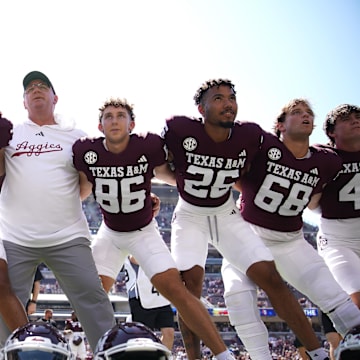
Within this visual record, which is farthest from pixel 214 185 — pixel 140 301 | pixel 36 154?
pixel 140 301

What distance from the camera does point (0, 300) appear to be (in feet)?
12.6

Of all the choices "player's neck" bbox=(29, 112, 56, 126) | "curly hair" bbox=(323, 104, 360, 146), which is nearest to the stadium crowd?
"curly hair" bbox=(323, 104, 360, 146)

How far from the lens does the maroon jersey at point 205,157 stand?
4.63 m

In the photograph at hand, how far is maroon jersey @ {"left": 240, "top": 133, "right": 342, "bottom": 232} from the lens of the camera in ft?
15.6

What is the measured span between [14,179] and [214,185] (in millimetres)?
1762

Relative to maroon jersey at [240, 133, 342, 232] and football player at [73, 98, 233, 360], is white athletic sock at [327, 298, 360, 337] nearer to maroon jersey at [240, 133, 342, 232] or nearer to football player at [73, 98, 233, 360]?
maroon jersey at [240, 133, 342, 232]

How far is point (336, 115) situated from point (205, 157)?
1.62 m

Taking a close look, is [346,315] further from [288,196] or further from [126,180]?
[126,180]

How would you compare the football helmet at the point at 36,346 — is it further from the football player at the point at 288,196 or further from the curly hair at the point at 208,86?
the curly hair at the point at 208,86

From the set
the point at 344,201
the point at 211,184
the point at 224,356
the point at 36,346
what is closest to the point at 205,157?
the point at 211,184

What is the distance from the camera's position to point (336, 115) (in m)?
5.30

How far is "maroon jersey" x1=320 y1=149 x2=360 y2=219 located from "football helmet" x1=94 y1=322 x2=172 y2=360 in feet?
9.45

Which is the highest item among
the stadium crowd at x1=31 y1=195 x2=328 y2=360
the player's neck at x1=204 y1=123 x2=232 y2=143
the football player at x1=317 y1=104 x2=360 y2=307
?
the player's neck at x1=204 y1=123 x2=232 y2=143

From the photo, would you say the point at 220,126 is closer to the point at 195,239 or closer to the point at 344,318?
the point at 195,239
